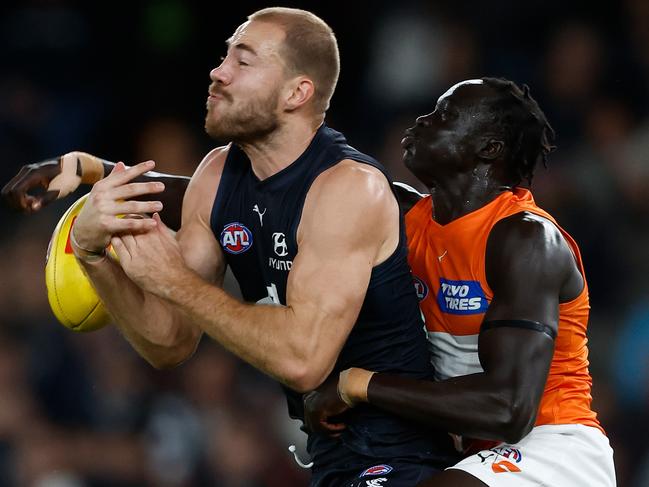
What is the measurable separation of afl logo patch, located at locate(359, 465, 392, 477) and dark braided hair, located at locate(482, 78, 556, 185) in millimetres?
1109

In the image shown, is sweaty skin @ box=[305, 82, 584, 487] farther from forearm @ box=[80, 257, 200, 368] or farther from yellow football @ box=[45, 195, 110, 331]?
yellow football @ box=[45, 195, 110, 331]

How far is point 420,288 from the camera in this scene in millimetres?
3777

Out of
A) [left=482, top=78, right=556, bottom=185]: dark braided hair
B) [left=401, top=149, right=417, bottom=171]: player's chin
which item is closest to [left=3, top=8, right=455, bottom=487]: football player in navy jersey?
[left=401, top=149, right=417, bottom=171]: player's chin

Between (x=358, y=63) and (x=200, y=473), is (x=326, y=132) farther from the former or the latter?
(x=358, y=63)

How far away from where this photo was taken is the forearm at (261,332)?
3271 mm

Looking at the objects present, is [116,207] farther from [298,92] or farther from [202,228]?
[298,92]

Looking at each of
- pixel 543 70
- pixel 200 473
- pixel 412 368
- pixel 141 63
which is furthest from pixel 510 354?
pixel 141 63

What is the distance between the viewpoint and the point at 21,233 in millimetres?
7637

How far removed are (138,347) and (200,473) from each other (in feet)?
9.68

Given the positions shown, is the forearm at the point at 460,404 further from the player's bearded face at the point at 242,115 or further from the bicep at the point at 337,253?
the player's bearded face at the point at 242,115

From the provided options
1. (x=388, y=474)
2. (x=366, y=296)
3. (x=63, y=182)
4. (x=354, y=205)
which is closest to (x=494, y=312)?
(x=366, y=296)

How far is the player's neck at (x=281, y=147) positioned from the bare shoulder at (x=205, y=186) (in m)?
0.20

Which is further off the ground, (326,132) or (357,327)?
(326,132)

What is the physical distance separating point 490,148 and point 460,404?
3.20ft
